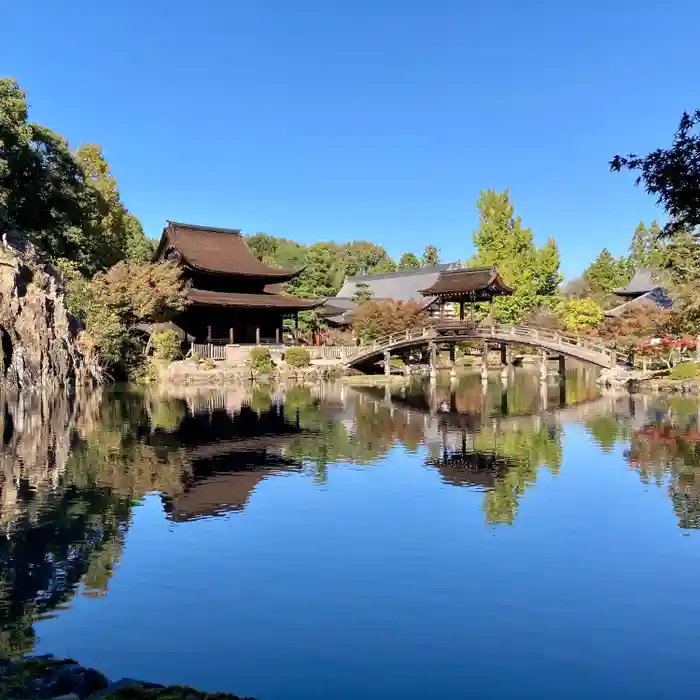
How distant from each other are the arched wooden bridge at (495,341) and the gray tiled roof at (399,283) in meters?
24.6

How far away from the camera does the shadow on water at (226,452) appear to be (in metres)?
9.85

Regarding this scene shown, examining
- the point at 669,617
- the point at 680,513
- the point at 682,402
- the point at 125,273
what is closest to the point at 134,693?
the point at 669,617

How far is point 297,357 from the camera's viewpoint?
40.8 meters

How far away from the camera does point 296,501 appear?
12.9 metres

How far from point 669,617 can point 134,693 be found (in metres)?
5.40

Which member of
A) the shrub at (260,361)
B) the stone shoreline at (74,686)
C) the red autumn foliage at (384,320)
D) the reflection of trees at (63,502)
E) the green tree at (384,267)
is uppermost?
→ the green tree at (384,267)

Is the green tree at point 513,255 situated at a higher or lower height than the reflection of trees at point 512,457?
higher

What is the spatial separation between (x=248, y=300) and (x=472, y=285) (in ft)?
42.4

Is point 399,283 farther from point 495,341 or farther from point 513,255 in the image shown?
point 495,341

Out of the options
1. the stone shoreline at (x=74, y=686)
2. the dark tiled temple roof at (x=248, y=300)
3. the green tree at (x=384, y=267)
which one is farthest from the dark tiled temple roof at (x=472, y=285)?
the green tree at (x=384, y=267)

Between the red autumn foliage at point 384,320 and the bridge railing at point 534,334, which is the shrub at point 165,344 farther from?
the bridge railing at point 534,334

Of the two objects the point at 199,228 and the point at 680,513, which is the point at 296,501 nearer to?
the point at 680,513

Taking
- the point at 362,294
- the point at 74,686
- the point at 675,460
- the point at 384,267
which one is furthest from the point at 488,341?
the point at 384,267

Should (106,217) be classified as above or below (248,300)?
above
